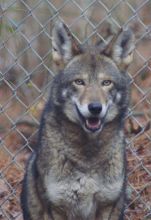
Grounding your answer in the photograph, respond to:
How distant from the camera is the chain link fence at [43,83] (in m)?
7.22

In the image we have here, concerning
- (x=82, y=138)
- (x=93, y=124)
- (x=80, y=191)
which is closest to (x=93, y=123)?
(x=93, y=124)

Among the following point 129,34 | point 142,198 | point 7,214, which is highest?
point 129,34

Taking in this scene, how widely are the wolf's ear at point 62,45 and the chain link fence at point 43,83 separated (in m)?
0.54

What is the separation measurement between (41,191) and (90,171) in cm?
38

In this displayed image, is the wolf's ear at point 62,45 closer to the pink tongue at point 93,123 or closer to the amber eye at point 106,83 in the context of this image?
the amber eye at point 106,83

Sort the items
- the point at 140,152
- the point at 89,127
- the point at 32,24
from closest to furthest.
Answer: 1. the point at 89,127
2. the point at 140,152
3. the point at 32,24

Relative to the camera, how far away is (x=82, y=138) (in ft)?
21.1

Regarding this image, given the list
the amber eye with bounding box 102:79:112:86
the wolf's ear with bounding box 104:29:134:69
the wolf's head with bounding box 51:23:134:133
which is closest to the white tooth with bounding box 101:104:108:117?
the wolf's head with bounding box 51:23:134:133

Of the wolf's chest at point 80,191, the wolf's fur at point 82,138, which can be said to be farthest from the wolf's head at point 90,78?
the wolf's chest at point 80,191

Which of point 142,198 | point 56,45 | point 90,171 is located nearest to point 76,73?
point 56,45

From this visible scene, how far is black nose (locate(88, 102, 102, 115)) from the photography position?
603cm

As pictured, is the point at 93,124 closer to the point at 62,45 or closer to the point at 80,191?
the point at 80,191

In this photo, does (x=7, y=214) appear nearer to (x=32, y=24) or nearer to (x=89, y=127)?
(x=89, y=127)

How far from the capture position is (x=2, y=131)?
29.8 feet
